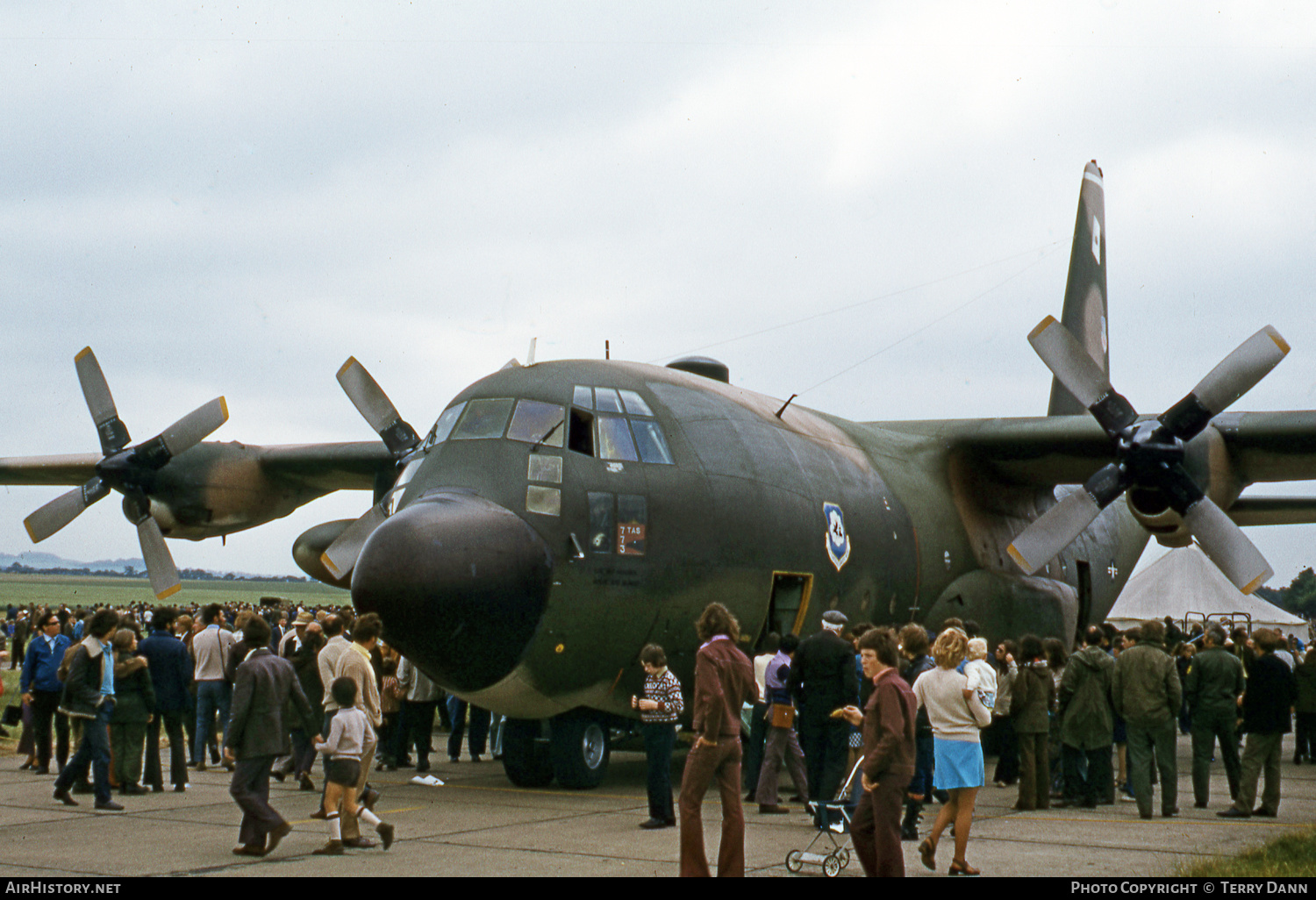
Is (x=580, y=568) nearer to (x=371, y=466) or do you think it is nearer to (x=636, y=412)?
(x=636, y=412)

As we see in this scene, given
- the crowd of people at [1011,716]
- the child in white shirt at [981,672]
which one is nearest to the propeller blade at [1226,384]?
the crowd of people at [1011,716]

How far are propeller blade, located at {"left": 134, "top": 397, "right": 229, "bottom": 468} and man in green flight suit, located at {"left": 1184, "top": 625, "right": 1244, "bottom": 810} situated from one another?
42.5 ft

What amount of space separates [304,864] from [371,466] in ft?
40.0

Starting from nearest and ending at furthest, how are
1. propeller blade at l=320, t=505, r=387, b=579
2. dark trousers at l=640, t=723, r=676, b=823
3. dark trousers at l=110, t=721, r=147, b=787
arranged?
1. dark trousers at l=640, t=723, r=676, b=823
2. dark trousers at l=110, t=721, r=147, b=787
3. propeller blade at l=320, t=505, r=387, b=579

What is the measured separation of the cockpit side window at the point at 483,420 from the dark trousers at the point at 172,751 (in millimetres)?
4326

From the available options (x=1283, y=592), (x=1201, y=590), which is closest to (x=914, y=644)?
(x=1201, y=590)

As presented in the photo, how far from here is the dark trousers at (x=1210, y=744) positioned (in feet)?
36.5

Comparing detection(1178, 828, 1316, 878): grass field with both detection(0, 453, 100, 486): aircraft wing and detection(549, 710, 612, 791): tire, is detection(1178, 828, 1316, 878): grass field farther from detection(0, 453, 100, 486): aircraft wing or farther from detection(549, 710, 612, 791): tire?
detection(0, 453, 100, 486): aircraft wing

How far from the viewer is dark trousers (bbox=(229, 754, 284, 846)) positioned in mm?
8273

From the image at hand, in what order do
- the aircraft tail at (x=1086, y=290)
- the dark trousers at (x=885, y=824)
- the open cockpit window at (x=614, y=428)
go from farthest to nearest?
1. the aircraft tail at (x=1086, y=290)
2. the open cockpit window at (x=614, y=428)
3. the dark trousers at (x=885, y=824)

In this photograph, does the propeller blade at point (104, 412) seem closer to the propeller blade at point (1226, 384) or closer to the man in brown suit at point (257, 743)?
the man in brown suit at point (257, 743)

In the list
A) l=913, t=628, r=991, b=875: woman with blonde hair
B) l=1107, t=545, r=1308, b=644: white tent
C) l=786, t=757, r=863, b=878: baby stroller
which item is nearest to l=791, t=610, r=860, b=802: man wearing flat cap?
l=786, t=757, r=863, b=878: baby stroller

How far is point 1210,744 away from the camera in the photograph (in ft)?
37.1

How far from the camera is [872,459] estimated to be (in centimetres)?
1553
